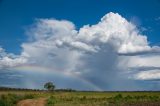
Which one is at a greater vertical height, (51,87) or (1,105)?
(51,87)

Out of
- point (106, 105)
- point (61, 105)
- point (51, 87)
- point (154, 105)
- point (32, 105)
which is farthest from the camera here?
point (51, 87)

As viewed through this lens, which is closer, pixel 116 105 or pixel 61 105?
pixel 116 105

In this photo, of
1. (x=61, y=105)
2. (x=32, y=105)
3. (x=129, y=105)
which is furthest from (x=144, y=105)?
(x=32, y=105)

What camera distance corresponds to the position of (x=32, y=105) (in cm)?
4175

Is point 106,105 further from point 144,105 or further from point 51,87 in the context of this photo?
point 51,87

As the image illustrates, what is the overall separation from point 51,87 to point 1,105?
8920 cm

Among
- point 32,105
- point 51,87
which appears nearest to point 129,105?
point 32,105

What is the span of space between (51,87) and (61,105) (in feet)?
298

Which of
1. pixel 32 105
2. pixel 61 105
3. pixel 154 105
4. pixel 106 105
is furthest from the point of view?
pixel 32 105

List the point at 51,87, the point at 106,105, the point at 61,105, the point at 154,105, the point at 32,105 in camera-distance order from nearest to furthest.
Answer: the point at 154,105 < the point at 106,105 < the point at 61,105 < the point at 32,105 < the point at 51,87

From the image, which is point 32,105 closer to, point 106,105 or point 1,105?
point 1,105

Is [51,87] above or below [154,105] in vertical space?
above

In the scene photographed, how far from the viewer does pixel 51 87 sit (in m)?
128

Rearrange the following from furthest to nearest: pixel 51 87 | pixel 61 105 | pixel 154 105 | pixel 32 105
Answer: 1. pixel 51 87
2. pixel 32 105
3. pixel 61 105
4. pixel 154 105
